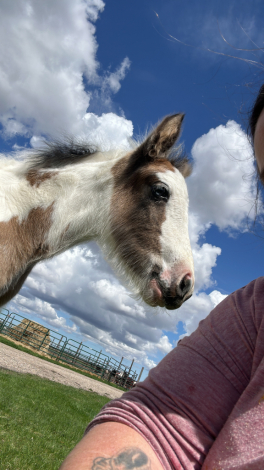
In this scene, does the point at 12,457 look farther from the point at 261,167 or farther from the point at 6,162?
the point at 261,167

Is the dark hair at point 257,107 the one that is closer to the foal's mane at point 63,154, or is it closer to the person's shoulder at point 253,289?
the person's shoulder at point 253,289

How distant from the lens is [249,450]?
93cm

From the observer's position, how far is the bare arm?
86 centimetres

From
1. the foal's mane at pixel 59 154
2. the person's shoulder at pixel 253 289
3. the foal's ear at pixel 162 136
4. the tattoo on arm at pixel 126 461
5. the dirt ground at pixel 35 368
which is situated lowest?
the dirt ground at pixel 35 368

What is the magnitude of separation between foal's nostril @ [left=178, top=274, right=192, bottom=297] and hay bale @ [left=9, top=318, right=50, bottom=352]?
23.6 m

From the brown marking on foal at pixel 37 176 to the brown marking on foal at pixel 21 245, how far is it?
0.31 meters

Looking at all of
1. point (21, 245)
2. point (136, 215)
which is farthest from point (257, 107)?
point (21, 245)

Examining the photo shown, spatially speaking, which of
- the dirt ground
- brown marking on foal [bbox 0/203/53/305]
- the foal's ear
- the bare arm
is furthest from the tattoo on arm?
the dirt ground

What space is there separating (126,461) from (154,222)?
2.32 metres

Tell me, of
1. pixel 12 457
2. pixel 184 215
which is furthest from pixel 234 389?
pixel 12 457

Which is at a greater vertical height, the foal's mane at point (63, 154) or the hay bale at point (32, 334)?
the foal's mane at point (63, 154)

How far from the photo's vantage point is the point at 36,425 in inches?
223

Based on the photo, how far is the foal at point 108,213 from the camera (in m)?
2.78

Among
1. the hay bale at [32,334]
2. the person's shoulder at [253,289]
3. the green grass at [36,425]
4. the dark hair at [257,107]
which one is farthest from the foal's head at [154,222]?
the hay bale at [32,334]
